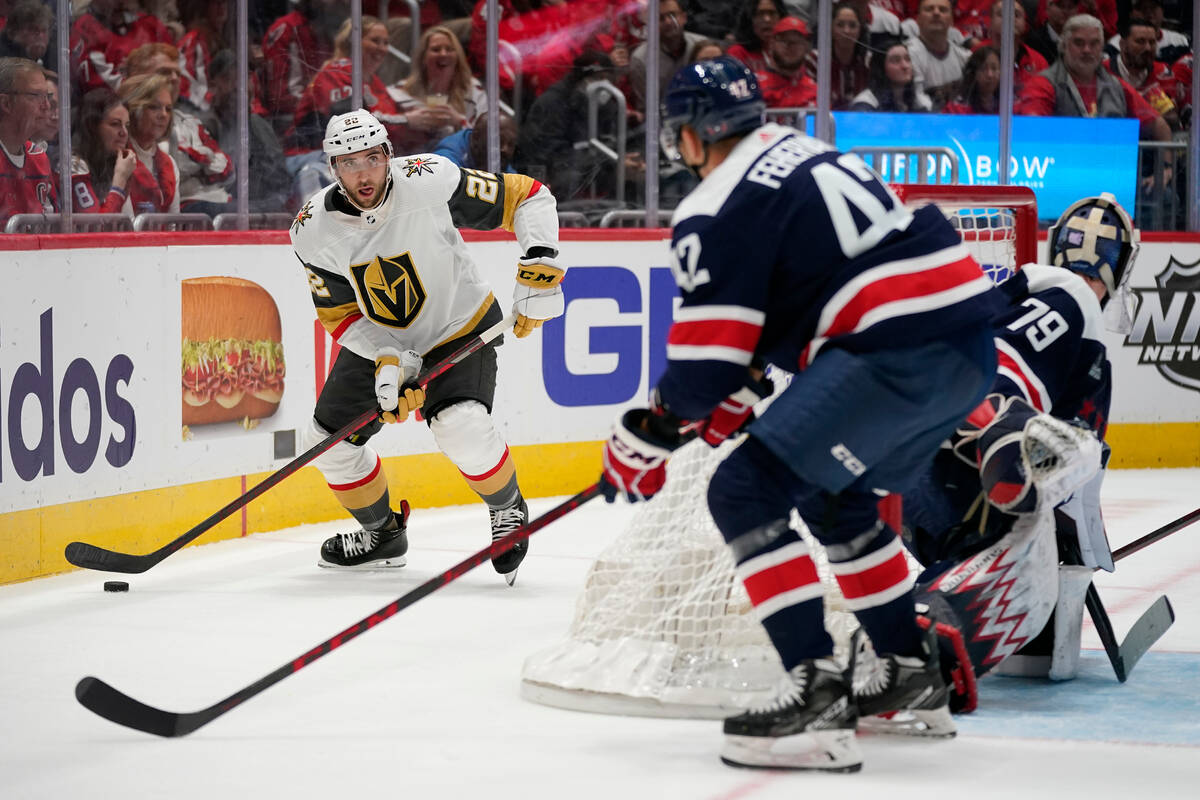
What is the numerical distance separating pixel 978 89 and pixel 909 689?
4799mm

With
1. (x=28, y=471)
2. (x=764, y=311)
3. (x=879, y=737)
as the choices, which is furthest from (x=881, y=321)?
(x=28, y=471)

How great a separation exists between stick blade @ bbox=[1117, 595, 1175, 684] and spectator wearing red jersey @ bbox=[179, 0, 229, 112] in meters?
3.47

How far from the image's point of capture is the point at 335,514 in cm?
516

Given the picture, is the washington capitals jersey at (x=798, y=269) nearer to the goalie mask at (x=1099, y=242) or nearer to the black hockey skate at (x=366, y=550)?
the goalie mask at (x=1099, y=242)

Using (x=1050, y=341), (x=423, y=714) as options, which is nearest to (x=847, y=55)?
(x=1050, y=341)

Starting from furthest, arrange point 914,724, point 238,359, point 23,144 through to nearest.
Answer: point 238,359 < point 23,144 < point 914,724

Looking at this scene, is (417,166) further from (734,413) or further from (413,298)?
(734,413)

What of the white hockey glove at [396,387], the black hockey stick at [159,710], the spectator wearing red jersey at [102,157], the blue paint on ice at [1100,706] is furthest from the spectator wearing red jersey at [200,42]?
the blue paint on ice at [1100,706]

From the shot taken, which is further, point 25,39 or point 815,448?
point 25,39

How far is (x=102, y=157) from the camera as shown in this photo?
4.87 m

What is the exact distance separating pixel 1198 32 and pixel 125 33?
4314 mm

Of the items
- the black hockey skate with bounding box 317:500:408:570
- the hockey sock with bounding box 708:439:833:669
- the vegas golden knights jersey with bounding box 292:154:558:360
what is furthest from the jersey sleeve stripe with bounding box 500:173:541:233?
the hockey sock with bounding box 708:439:833:669

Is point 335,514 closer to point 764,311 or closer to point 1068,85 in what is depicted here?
point 764,311

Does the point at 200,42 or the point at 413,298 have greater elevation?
the point at 200,42
